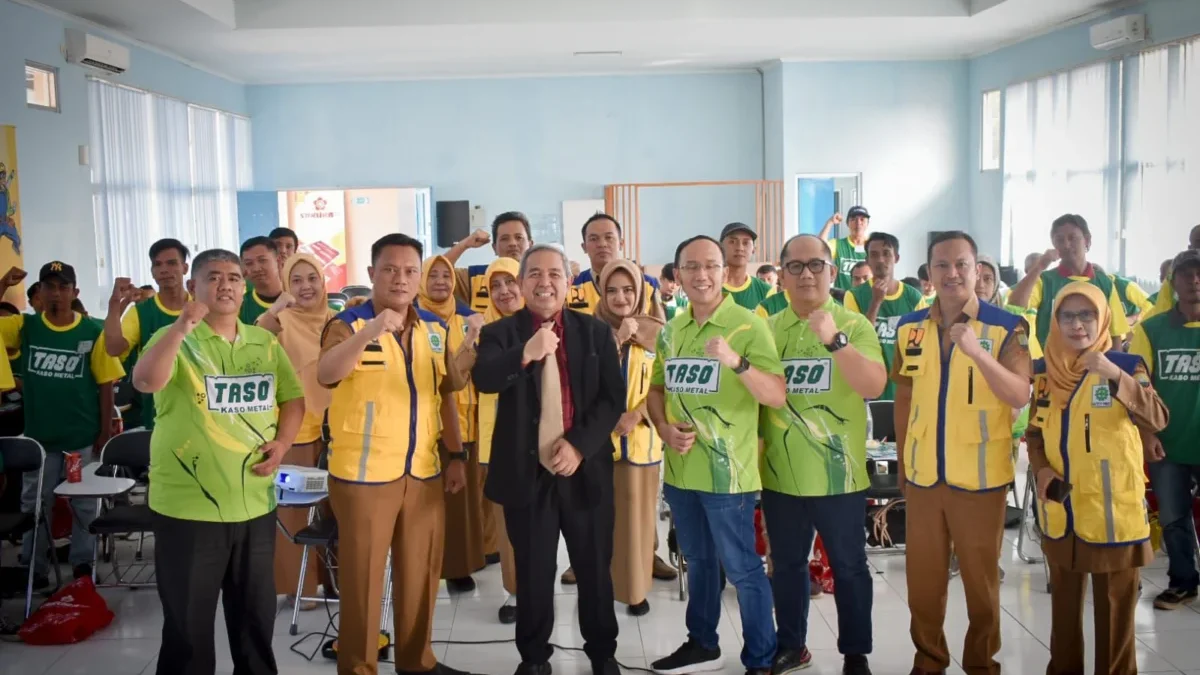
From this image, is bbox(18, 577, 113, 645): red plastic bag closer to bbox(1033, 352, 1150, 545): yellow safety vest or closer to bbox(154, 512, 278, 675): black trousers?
bbox(154, 512, 278, 675): black trousers

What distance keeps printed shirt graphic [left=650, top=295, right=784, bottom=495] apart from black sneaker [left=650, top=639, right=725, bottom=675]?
0.75 meters

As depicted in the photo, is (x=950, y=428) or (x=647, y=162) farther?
(x=647, y=162)

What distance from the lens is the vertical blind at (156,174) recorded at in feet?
31.4

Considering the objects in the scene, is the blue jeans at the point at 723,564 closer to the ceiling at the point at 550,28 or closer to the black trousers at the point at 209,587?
the black trousers at the point at 209,587

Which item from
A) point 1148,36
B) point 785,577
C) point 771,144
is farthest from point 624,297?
point 771,144

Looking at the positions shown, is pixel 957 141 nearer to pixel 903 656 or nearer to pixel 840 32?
pixel 840 32

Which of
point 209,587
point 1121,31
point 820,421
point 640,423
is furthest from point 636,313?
point 1121,31

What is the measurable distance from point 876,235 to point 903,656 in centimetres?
270

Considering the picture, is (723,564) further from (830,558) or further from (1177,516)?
(1177,516)

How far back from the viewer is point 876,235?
5.83 metres

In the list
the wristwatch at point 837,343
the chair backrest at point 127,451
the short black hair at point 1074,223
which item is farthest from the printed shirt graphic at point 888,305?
the chair backrest at point 127,451

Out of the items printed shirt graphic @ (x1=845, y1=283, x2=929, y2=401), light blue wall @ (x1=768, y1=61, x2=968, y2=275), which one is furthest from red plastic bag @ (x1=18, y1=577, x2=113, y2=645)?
light blue wall @ (x1=768, y1=61, x2=968, y2=275)

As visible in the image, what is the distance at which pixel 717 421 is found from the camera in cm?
347

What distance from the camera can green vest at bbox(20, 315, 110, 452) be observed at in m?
5.02
